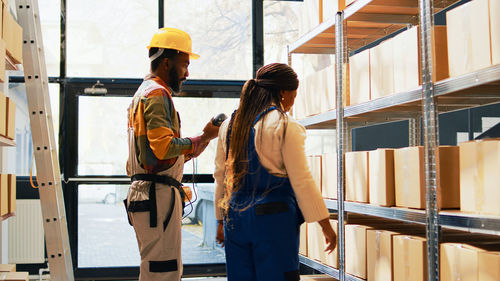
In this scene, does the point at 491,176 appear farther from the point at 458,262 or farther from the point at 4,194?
the point at 4,194

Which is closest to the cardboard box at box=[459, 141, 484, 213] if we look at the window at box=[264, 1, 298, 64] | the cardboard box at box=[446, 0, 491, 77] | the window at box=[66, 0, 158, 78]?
the cardboard box at box=[446, 0, 491, 77]

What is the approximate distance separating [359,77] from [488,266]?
4.60 ft

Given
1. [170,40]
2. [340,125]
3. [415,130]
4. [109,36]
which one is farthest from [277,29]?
[170,40]

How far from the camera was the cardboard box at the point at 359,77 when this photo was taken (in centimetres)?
296

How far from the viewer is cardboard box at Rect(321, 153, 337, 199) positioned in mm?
3375

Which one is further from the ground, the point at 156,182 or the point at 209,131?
the point at 209,131

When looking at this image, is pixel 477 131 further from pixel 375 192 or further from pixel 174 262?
pixel 174 262

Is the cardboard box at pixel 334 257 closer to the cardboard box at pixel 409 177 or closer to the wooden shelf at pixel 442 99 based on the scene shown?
the wooden shelf at pixel 442 99

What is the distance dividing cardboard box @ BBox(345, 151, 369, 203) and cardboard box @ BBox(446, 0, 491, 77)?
0.88 metres

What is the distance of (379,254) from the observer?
279cm

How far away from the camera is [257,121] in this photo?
236 cm

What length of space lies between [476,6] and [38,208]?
167 inches

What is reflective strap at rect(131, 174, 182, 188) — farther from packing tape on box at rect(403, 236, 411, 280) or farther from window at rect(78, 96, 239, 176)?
window at rect(78, 96, 239, 176)

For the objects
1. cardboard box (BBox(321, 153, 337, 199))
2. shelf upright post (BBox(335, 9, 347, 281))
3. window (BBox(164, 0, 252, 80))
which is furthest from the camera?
window (BBox(164, 0, 252, 80))
